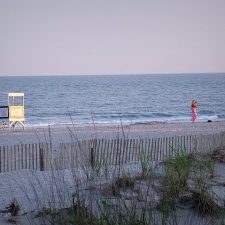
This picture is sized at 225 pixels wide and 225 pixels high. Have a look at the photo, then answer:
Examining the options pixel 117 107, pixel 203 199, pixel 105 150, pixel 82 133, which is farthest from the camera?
pixel 117 107

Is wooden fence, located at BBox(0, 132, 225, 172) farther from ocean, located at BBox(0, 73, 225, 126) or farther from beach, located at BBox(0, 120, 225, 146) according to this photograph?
beach, located at BBox(0, 120, 225, 146)

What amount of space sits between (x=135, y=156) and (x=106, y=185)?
569cm

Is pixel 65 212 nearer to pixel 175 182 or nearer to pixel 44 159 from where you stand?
pixel 175 182

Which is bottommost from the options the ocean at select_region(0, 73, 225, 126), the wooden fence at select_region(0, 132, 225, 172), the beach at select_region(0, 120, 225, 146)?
the ocean at select_region(0, 73, 225, 126)

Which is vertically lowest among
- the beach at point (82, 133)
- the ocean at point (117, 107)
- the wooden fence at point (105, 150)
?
the ocean at point (117, 107)

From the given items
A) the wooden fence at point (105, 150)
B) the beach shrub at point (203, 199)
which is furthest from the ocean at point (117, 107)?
the beach shrub at point (203, 199)

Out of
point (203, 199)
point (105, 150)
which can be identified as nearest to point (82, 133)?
point (105, 150)

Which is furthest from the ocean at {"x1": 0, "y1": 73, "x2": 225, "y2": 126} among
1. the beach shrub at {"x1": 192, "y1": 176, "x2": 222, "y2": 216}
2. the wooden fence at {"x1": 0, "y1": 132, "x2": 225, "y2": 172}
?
the beach shrub at {"x1": 192, "y1": 176, "x2": 222, "y2": 216}

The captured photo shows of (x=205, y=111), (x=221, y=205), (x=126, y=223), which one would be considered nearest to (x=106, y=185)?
(x=221, y=205)

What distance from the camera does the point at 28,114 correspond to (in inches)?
1932

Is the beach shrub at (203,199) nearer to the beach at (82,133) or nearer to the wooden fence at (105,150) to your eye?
the wooden fence at (105,150)

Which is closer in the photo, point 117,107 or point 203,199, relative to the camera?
point 203,199

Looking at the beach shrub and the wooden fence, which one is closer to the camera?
the beach shrub

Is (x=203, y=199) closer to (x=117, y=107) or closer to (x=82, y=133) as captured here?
(x=82, y=133)
